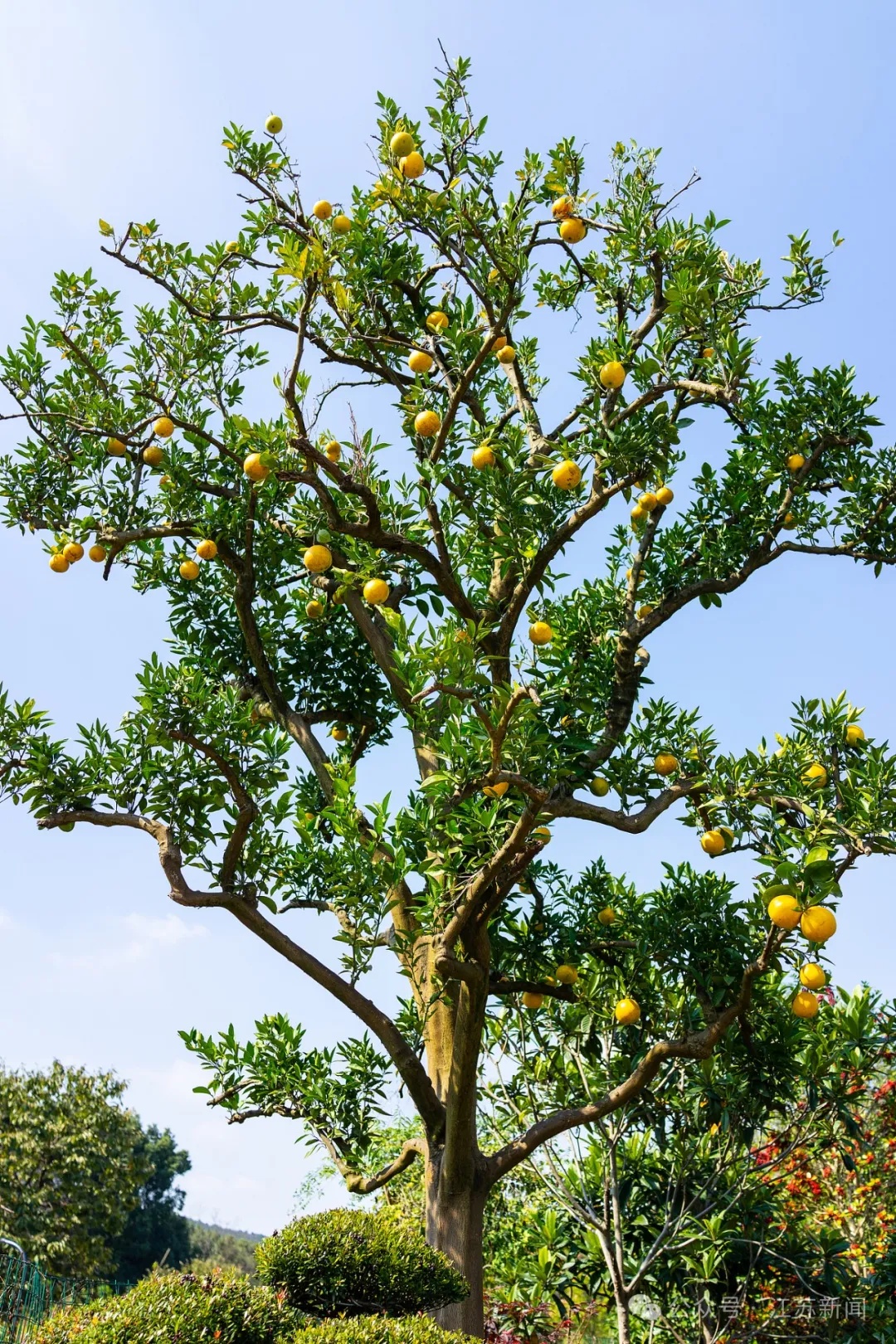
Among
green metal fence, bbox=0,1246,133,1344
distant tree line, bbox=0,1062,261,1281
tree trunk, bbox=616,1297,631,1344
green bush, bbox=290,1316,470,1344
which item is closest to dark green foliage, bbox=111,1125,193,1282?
distant tree line, bbox=0,1062,261,1281

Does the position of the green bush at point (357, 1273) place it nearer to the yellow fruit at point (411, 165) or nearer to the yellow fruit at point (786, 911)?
the yellow fruit at point (786, 911)

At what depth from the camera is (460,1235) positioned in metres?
4.92

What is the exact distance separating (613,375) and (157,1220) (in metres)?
39.7

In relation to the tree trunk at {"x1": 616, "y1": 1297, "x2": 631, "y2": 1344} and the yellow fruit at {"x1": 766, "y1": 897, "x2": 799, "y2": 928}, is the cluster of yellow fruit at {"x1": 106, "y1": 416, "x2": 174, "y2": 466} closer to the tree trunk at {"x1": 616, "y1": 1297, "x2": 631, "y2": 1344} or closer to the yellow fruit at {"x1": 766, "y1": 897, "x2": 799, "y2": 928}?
the yellow fruit at {"x1": 766, "y1": 897, "x2": 799, "y2": 928}

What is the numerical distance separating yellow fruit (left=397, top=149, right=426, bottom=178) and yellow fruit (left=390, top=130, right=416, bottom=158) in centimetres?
1

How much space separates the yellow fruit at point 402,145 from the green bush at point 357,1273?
5361 millimetres

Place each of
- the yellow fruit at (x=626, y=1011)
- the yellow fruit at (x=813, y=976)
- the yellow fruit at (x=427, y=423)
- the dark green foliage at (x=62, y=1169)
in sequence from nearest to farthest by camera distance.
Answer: the yellow fruit at (x=813, y=976) → the yellow fruit at (x=427, y=423) → the yellow fruit at (x=626, y=1011) → the dark green foliage at (x=62, y=1169)

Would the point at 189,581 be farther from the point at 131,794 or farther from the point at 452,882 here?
the point at 452,882

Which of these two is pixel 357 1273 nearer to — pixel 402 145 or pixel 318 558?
pixel 318 558

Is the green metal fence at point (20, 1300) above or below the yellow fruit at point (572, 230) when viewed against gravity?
below

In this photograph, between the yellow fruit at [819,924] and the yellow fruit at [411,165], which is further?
the yellow fruit at [411,165]

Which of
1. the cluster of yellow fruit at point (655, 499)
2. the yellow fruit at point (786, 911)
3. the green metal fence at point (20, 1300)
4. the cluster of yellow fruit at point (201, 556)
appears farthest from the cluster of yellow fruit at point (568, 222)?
the green metal fence at point (20, 1300)

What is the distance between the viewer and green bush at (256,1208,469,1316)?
424 centimetres

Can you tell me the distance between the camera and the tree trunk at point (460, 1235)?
478cm
